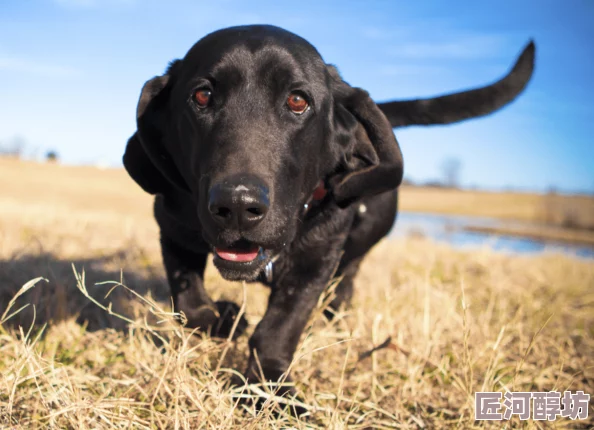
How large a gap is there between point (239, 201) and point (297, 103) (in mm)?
736

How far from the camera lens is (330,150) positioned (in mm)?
2721

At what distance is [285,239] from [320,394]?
0.70 m

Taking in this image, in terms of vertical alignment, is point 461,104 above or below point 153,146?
above

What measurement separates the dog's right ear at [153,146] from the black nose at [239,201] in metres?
0.79

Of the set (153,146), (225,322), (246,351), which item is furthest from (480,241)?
(153,146)

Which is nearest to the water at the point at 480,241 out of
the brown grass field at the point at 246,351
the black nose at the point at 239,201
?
the brown grass field at the point at 246,351

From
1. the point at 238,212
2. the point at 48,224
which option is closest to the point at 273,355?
the point at 238,212

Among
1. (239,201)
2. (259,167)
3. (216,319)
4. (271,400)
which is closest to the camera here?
(239,201)

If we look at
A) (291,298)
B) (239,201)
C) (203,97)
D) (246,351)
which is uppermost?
(203,97)

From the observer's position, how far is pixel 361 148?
9.27 ft

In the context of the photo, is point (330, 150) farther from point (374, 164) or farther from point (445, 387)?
point (445, 387)

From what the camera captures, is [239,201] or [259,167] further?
[259,167]

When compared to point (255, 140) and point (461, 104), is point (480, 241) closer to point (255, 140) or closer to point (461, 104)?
point (461, 104)

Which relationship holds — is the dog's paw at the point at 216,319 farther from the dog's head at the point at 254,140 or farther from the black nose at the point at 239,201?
the black nose at the point at 239,201
